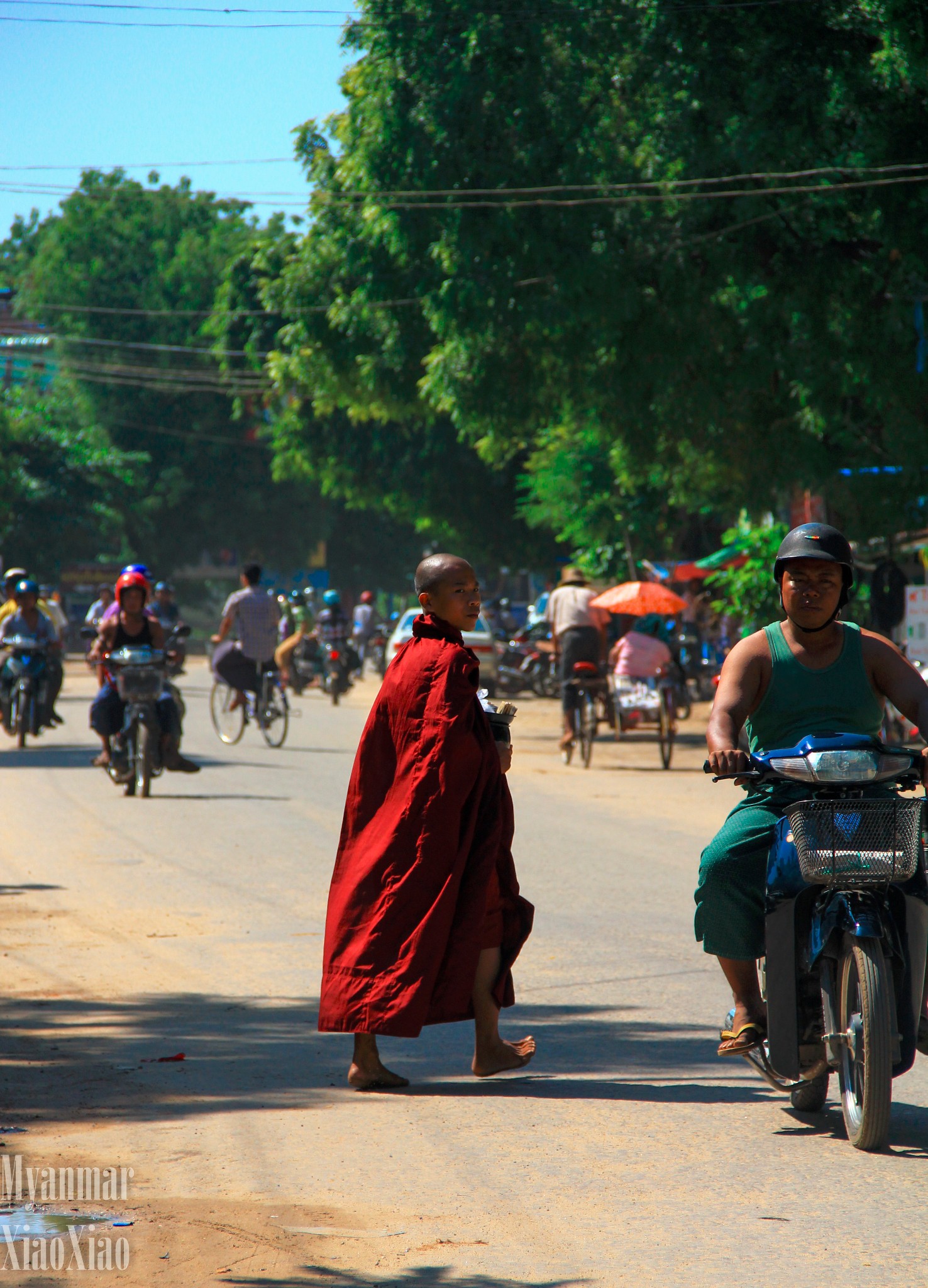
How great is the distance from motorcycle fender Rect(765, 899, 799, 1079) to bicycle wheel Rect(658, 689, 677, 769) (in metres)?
12.5

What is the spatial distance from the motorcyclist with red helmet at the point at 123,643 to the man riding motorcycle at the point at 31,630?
14.1 ft

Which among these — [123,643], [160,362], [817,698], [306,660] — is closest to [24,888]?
[123,643]

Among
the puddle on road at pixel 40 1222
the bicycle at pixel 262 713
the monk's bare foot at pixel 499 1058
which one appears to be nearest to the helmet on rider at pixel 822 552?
the monk's bare foot at pixel 499 1058

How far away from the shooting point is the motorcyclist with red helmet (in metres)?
14.0

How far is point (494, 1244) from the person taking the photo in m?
3.94

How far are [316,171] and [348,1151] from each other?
19.8 metres

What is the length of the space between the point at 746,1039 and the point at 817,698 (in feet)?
3.45

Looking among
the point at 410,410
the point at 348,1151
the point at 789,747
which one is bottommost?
the point at 348,1151

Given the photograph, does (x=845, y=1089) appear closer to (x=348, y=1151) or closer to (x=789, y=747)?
(x=789, y=747)

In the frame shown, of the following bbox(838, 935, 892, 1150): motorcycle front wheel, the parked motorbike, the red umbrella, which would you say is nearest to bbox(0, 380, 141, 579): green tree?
the parked motorbike

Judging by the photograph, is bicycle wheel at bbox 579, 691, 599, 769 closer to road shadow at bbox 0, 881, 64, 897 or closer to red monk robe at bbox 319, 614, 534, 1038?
road shadow at bbox 0, 881, 64, 897

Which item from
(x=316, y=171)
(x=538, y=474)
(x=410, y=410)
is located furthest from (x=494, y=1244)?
(x=538, y=474)

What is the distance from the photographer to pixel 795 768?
4.59m

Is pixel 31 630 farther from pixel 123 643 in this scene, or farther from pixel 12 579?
pixel 123 643
